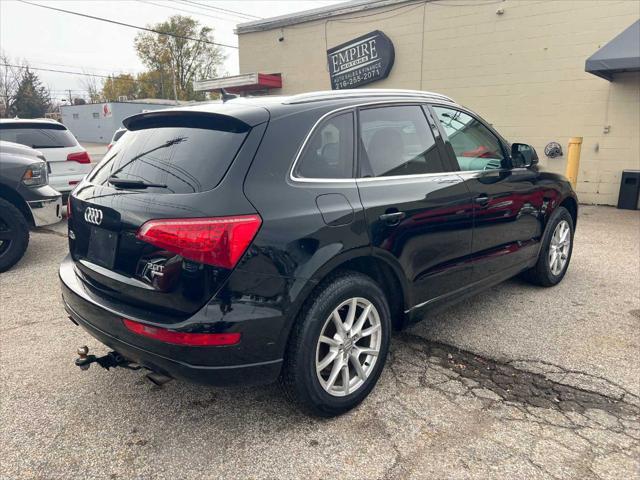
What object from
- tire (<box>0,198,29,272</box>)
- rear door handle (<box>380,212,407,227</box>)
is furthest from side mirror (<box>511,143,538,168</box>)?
tire (<box>0,198,29,272</box>)

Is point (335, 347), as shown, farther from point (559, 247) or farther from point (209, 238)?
point (559, 247)

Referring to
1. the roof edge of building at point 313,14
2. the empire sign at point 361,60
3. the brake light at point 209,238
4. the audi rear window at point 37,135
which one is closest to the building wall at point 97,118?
the roof edge of building at point 313,14

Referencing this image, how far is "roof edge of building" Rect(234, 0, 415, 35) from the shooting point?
1295 cm

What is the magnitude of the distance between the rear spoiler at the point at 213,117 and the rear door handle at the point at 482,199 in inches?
68.8

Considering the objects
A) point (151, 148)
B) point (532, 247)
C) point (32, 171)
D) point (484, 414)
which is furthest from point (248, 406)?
point (32, 171)

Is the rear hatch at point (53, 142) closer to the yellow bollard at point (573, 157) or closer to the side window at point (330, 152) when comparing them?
the side window at point (330, 152)

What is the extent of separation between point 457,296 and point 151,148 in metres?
2.28

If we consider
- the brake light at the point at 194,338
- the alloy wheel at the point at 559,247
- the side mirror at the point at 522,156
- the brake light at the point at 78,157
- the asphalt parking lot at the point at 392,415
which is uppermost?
the side mirror at the point at 522,156

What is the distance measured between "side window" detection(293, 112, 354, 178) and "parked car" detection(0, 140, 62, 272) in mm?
4429

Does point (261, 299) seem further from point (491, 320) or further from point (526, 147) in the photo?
point (526, 147)

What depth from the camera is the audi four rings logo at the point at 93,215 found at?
2558 millimetres

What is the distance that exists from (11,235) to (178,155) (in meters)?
4.10

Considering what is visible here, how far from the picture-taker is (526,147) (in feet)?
14.0

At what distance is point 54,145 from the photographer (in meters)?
7.81
